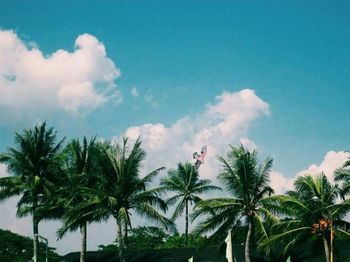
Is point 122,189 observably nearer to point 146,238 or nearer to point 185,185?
point 185,185

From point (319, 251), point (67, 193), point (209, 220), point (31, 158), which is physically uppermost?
point (31, 158)

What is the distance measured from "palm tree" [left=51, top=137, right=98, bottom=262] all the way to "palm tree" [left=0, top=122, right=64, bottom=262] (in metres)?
1.61

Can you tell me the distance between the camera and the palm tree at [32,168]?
1443 inches

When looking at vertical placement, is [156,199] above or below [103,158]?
below

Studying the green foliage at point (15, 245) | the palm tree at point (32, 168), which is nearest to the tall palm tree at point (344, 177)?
the palm tree at point (32, 168)

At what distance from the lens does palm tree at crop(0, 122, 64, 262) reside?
36656 mm

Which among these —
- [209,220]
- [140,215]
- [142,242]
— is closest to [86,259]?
[140,215]

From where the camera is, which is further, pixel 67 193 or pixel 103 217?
pixel 67 193

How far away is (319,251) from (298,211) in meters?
3.50

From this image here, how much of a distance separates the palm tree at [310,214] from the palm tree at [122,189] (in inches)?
270

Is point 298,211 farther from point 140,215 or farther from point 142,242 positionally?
point 142,242

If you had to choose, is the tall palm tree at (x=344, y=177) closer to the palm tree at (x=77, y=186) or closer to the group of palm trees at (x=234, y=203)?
the group of palm trees at (x=234, y=203)

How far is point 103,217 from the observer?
29.4 meters

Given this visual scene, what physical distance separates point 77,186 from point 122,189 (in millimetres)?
4385
